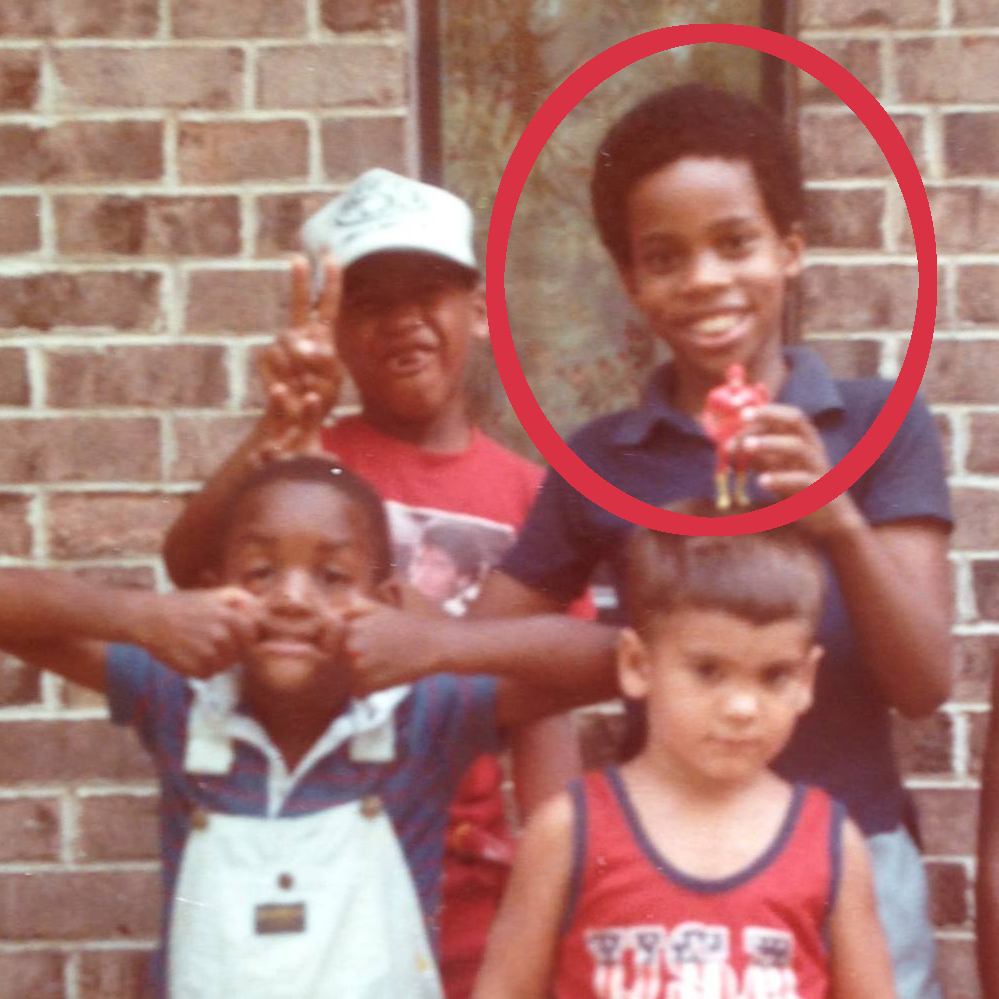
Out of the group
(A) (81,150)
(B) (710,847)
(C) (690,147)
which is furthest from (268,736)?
(A) (81,150)

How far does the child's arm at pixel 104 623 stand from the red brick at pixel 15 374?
0.49 metres

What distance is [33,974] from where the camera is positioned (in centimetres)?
164

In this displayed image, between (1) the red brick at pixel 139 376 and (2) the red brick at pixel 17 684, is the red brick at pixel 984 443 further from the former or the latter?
(2) the red brick at pixel 17 684

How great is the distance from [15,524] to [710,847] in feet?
3.01

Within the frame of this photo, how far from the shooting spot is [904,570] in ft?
3.39

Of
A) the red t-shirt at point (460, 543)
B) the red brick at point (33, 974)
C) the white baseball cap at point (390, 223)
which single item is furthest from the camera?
the red brick at point (33, 974)

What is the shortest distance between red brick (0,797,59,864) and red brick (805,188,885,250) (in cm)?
105

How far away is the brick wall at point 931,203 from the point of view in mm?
1548

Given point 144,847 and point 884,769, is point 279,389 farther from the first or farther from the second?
point 144,847

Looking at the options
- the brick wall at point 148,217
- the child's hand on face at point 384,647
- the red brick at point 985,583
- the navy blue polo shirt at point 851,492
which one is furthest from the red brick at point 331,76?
the red brick at point 985,583

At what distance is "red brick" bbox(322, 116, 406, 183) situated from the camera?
1.54 metres

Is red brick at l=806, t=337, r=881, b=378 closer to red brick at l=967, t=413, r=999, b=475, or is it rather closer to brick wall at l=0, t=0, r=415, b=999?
red brick at l=967, t=413, r=999, b=475

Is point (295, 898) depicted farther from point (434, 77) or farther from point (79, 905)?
point (434, 77)

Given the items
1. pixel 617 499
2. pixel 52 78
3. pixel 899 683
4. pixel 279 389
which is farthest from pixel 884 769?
pixel 52 78
